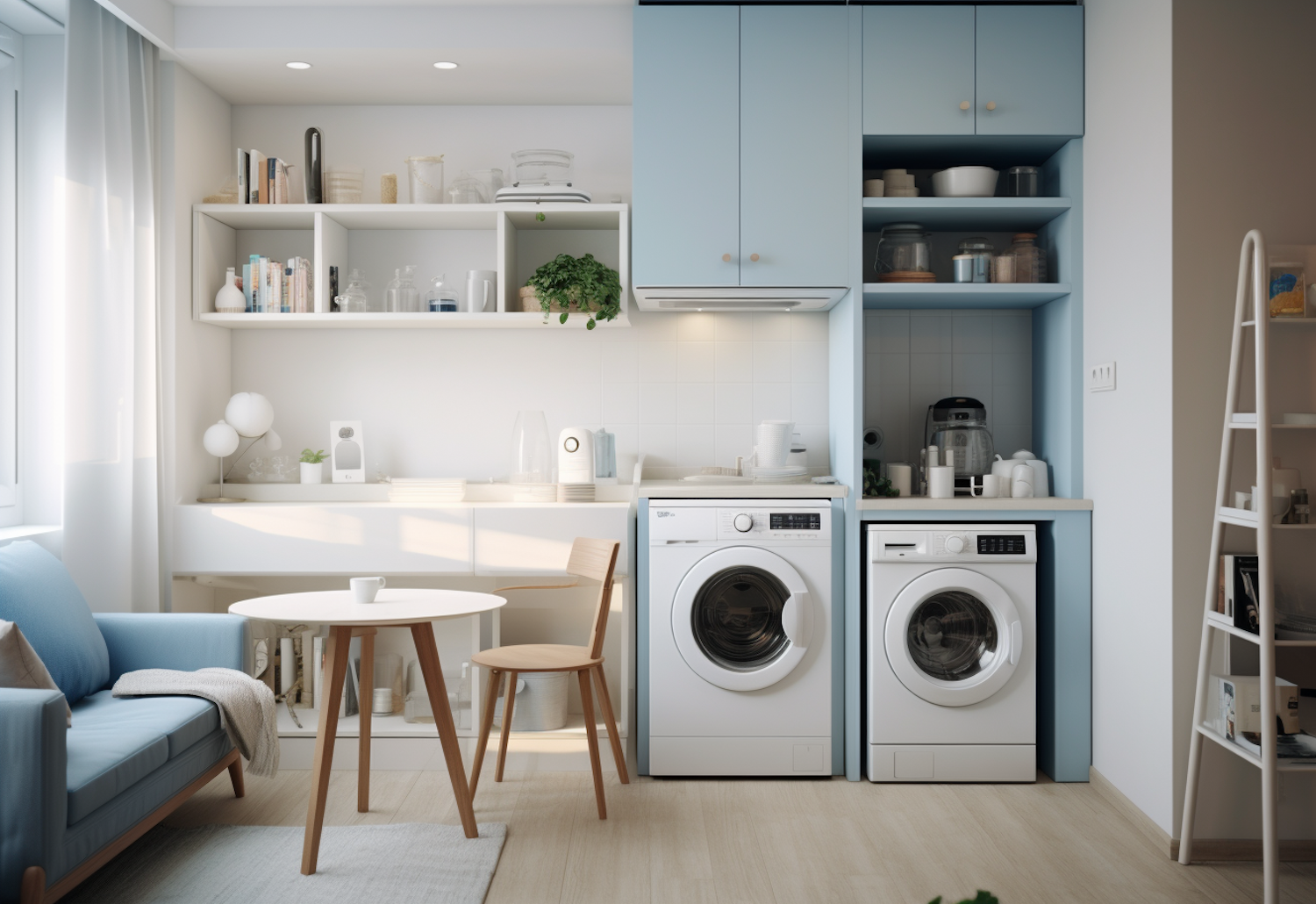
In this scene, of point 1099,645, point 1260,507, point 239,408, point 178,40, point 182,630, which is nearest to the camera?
point 1260,507

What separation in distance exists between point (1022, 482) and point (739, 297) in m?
1.17

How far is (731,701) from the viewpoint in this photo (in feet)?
10.3

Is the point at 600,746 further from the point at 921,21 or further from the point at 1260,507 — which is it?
the point at 921,21

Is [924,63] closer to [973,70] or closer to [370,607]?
[973,70]

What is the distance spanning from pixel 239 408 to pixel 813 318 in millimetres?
2246

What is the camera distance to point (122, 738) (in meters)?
2.22

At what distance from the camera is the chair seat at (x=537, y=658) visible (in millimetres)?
2768

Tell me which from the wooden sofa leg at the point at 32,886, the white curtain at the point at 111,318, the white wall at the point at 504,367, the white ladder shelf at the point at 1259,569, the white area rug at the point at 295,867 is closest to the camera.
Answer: the wooden sofa leg at the point at 32,886

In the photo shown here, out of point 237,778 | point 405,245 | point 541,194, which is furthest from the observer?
point 405,245

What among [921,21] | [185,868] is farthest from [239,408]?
[921,21]

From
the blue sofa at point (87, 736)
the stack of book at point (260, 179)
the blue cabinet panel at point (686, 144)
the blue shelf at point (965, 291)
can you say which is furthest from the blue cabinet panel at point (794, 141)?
the blue sofa at point (87, 736)

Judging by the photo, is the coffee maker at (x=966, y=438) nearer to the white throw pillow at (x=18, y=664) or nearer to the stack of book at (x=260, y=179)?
the stack of book at (x=260, y=179)

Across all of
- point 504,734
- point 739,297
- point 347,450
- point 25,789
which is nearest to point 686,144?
point 739,297

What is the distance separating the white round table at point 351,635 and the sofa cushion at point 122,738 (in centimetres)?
30
